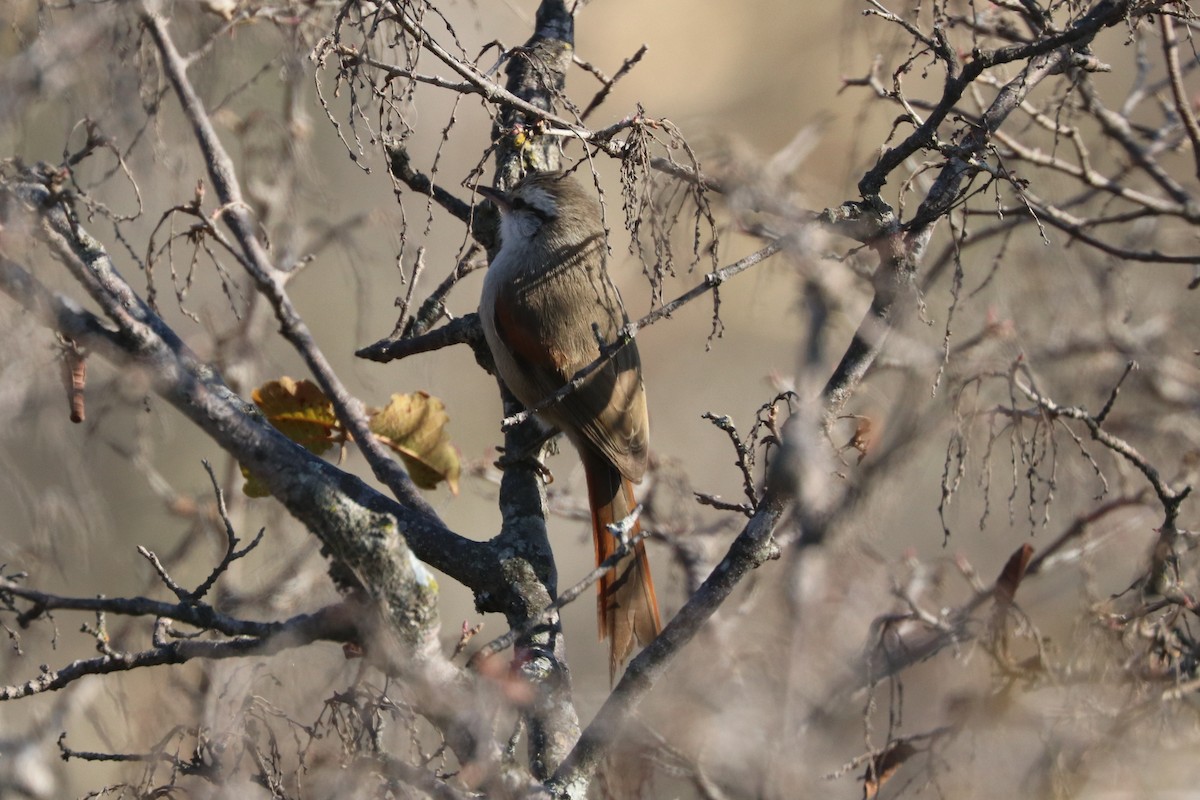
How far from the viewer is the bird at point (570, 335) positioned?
13.0ft

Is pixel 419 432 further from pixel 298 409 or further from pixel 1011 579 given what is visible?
pixel 1011 579

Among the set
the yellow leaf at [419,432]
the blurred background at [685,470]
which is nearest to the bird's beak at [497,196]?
the blurred background at [685,470]

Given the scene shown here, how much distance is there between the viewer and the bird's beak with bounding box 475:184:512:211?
372cm

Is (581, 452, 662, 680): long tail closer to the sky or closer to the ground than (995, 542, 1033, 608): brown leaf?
closer to the sky

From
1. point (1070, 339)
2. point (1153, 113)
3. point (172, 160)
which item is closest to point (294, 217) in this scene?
point (172, 160)

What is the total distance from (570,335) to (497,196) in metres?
0.64

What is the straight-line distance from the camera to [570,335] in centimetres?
427

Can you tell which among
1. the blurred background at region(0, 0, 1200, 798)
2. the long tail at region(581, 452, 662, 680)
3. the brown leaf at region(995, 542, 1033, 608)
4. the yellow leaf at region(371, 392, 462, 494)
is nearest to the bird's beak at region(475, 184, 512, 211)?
the blurred background at region(0, 0, 1200, 798)

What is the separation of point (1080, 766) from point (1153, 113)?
26.7 feet

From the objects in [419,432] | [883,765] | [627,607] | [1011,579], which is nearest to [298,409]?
[419,432]

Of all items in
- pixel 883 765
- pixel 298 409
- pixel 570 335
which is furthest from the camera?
pixel 570 335

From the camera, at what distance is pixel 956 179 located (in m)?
2.52

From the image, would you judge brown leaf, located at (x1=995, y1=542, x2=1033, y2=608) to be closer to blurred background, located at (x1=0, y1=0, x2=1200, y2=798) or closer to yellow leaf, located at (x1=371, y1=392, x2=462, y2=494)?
blurred background, located at (x1=0, y1=0, x2=1200, y2=798)

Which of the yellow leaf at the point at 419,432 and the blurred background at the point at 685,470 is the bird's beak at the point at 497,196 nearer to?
the blurred background at the point at 685,470
